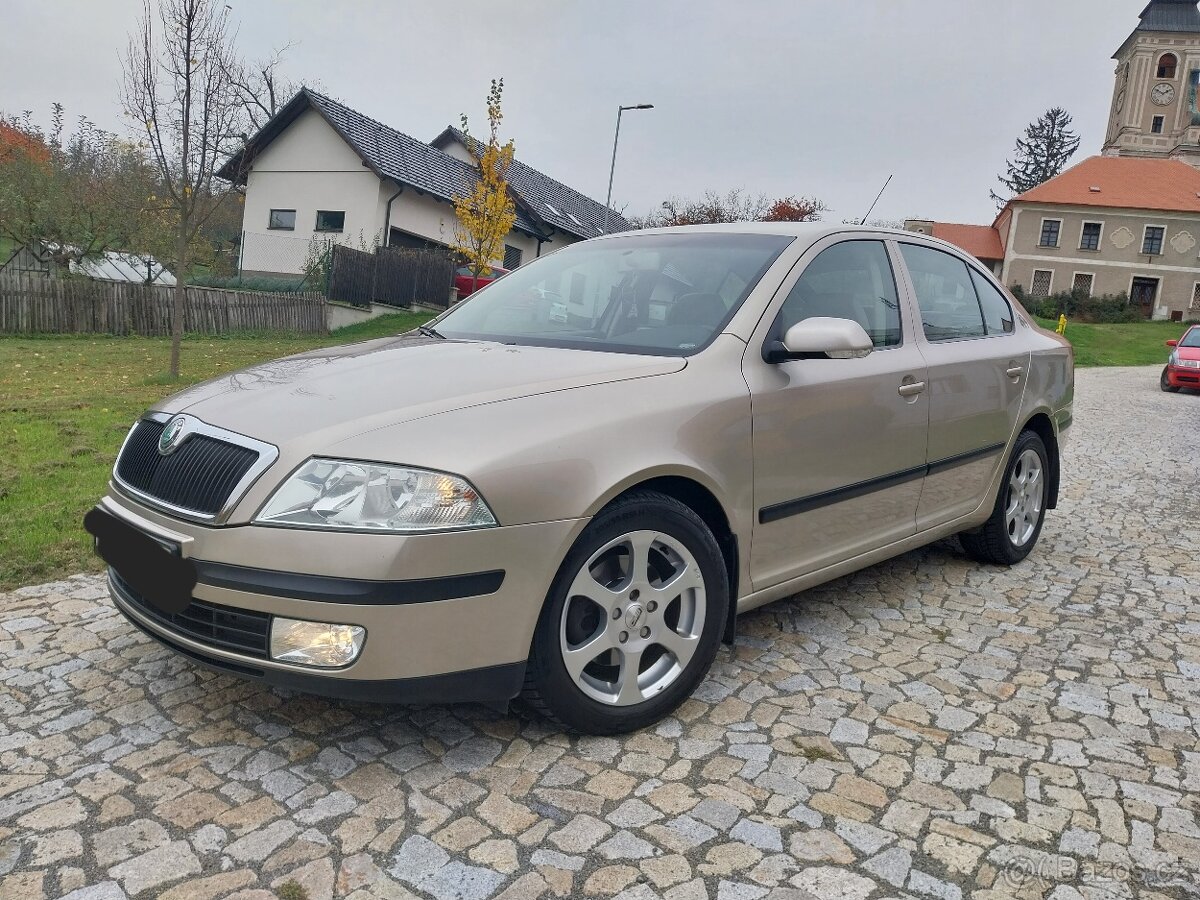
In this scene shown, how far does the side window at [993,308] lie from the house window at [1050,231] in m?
53.1

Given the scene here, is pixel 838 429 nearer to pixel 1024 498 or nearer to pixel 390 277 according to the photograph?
pixel 1024 498

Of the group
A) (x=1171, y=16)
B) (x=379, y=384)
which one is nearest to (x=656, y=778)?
(x=379, y=384)

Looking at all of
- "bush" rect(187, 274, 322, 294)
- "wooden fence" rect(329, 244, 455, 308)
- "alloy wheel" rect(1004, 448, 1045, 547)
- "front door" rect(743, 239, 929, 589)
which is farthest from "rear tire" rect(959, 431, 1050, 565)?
"bush" rect(187, 274, 322, 294)

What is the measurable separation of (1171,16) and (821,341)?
282 feet

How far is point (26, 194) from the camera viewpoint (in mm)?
21734

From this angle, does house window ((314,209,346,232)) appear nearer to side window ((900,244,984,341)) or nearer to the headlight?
side window ((900,244,984,341))

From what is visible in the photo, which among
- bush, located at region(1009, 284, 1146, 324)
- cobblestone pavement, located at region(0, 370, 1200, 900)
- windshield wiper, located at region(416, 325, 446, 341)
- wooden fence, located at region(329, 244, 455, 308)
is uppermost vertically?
bush, located at region(1009, 284, 1146, 324)

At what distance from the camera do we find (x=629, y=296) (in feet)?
11.7

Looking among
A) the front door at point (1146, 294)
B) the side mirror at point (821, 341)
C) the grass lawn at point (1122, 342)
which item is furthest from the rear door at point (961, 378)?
the front door at point (1146, 294)

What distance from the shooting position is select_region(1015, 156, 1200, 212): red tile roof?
166 feet

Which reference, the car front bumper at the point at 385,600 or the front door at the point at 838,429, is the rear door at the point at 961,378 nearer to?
the front door at the point at 838,429

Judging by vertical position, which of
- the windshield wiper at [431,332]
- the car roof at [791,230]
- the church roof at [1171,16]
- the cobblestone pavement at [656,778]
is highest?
the church roof at [1171,16]

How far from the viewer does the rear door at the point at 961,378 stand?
404 centimetres

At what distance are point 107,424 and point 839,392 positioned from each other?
257 inches
